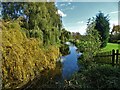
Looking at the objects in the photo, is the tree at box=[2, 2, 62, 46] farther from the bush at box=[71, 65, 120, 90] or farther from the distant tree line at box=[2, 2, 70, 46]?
the bush at box=[71, 65, 120, 90]

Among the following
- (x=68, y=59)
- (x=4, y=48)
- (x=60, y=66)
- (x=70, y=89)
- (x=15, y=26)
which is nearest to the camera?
(x=70, y=89)

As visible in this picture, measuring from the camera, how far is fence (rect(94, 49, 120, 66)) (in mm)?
5941

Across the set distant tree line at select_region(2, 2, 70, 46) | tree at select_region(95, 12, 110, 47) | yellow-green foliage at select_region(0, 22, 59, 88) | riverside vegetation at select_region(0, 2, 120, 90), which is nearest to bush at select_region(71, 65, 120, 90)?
riverside vegetation at select_region(0, 2, 120, 90)

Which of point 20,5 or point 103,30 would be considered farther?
point 103,30

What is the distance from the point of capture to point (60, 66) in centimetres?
784

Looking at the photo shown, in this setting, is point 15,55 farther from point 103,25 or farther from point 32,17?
point 103,25

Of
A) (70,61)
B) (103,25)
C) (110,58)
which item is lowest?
(70,61)

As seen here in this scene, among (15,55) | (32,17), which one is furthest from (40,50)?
(15,55)

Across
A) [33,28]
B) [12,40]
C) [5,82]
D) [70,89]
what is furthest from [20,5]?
[70,89]

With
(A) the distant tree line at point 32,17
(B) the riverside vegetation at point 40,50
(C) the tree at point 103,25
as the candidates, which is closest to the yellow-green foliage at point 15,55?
(B) the riverside vegetation at point 40,50

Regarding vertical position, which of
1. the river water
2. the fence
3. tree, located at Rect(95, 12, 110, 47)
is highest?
tree, located at Rect(95, 12, 110, 47)

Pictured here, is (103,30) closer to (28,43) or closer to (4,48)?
(28,43)

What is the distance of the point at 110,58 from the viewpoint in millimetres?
6465

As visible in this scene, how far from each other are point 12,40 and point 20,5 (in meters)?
2.41
